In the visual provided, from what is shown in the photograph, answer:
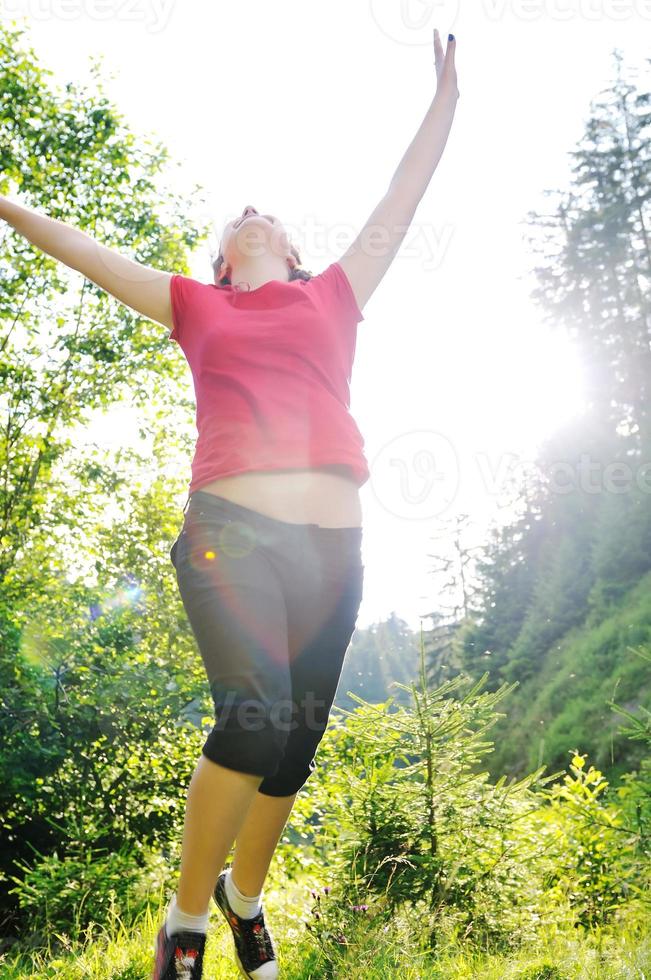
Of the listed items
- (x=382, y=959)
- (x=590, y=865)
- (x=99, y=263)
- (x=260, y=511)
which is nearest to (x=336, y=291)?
(x=99, y=263)

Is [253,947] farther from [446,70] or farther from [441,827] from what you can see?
[446,70]

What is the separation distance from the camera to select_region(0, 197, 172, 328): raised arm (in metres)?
2.15

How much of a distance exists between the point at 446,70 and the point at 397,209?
55 cm

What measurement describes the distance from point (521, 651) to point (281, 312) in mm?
25243

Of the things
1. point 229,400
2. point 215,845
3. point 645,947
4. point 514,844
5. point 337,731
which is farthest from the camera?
point 337,731

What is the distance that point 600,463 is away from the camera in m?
25.0

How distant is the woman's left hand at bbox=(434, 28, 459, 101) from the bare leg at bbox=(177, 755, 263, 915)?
6.74 feet

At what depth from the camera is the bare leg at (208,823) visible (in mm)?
1544

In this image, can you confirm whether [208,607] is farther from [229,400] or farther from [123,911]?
[123,911]

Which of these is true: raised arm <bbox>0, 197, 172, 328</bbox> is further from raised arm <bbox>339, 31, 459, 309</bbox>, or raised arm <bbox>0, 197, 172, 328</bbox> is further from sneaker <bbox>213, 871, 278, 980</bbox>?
sneaker <bbox>213, 871, 278, 980</bbox>

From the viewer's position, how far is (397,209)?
2.32 m

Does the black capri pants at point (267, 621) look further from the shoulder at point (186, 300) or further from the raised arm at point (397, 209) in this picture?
the raised arm at point (397, 209)

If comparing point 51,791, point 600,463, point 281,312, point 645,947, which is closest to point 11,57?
point 51,791

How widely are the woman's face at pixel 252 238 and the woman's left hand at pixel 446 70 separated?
2.14 ft
